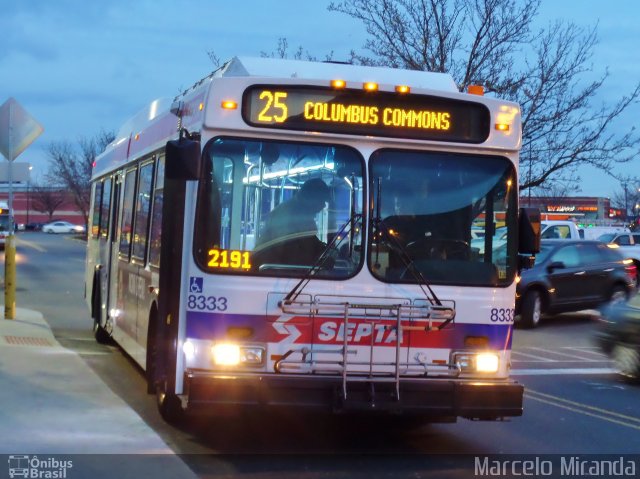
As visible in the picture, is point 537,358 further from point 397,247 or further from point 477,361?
point 397,247

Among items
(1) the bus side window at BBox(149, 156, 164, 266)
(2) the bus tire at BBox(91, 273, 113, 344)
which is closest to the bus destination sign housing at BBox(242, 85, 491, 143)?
(1) the bus side window at BBox(149, 156, 164, 266)

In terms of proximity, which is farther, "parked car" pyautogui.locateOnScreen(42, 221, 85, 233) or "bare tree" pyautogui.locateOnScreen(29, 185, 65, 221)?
"bare tree" pyautogui.locateOnScreen(29, 185, 65, 221)

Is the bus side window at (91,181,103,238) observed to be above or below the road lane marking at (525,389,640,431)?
above

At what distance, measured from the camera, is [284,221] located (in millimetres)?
7398

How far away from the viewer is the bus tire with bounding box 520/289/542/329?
61.2ft

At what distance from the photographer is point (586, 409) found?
415 inches

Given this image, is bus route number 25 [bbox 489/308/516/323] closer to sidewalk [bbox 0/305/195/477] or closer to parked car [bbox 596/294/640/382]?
sidewalk [bbox 0/305/195/477]

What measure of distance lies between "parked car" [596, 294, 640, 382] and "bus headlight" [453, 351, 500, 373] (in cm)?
553

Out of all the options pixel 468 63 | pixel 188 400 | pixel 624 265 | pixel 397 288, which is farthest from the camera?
pixel 468 63

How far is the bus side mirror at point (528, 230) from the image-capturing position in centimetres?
798

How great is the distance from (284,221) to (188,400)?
156cm

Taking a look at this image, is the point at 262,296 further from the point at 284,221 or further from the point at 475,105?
the point at 475,105

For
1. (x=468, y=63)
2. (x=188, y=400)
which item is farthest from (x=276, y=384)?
(x=468, y=63)

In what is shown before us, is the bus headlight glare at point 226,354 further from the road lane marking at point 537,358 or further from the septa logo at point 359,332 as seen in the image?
the road lane marking at point 537,358
